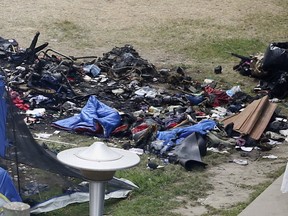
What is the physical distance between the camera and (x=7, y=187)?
7.25 meters

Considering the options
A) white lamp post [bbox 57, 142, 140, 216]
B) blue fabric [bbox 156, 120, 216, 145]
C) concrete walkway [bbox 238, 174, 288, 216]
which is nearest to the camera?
white lamp post [bbox 57, 142, 140, 216]

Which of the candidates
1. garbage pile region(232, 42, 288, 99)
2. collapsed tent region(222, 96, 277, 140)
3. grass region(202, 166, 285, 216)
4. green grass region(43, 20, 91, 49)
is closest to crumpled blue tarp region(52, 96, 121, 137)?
collapsed tent region(222, 96, 277, 140)

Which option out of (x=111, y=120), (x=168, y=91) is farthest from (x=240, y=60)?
(x=111, y=120)

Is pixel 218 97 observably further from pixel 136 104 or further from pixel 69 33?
pixel 69 33

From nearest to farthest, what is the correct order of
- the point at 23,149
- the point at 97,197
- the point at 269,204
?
the point at 97,197 → the point at 23,149 → the point at 269,204

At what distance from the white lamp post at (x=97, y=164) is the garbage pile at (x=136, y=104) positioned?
3.55m

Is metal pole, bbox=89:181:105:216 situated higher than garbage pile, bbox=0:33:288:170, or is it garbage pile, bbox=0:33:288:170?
metal pole, bbox=89:181:105:216

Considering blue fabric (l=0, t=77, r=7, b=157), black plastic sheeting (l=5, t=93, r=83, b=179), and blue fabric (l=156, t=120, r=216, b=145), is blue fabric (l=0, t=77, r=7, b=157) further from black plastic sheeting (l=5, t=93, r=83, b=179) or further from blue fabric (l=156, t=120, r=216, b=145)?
blue fabric (l=156, t=120, r=216, b=145)

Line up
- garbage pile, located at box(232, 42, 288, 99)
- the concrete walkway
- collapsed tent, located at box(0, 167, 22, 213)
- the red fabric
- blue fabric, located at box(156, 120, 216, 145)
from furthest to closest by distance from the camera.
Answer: garbage pile, located at box(232, 42, 288, 99) < the red fabric < blue fabric, located at box(156, 120, 216, 145) < the concrete walkway < collapsed tent, located at box(0, 167, 22, 213)

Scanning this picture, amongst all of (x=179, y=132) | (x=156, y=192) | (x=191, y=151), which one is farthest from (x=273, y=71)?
(x=156, y=192)

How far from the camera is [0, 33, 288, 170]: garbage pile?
422 inches

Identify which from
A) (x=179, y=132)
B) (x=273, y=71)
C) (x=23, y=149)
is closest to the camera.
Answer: (x=23, y=149)

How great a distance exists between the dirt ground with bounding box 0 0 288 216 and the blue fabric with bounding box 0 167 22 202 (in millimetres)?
9553

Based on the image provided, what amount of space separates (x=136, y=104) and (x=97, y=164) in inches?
310
